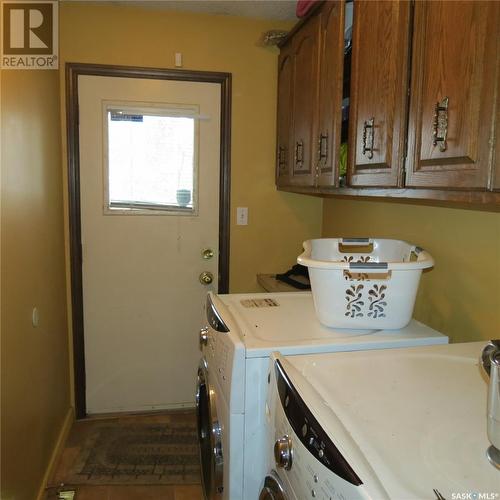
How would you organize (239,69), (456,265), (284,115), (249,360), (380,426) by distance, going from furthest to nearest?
(239,69) < (284,115) < (456,265) < (249,360) < (380,426)

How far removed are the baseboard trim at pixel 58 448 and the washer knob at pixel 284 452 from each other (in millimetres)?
1499

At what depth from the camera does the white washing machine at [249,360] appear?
3.95 ft

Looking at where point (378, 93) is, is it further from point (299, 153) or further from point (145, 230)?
point (145, 230)

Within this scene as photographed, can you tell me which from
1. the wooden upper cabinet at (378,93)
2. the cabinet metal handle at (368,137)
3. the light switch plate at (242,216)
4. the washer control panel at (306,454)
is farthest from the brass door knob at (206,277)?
the washer control panel at (306,454)

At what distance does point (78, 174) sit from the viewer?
2.42 m

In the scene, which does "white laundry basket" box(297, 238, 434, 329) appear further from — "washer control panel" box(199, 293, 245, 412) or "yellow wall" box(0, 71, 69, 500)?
"yellow wall" box(0, 71, 69, 500)

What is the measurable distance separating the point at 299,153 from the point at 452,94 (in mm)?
1110

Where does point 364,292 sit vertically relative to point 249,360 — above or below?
above

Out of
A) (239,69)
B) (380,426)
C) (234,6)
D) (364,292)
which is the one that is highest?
(234,6)

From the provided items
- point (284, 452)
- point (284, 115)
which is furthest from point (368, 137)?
point (284, 115)

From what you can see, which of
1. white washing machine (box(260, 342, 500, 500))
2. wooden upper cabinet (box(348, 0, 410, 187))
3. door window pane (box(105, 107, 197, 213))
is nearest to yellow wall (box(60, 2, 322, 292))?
door window pane (box(105, 107, 197, 213))

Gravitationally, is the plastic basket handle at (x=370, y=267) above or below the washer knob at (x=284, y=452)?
above

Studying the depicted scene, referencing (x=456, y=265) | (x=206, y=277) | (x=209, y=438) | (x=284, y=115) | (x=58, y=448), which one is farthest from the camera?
(x=206, y=277)

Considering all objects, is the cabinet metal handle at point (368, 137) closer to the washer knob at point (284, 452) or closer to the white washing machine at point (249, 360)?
the white washing machine at point (249, 360)
